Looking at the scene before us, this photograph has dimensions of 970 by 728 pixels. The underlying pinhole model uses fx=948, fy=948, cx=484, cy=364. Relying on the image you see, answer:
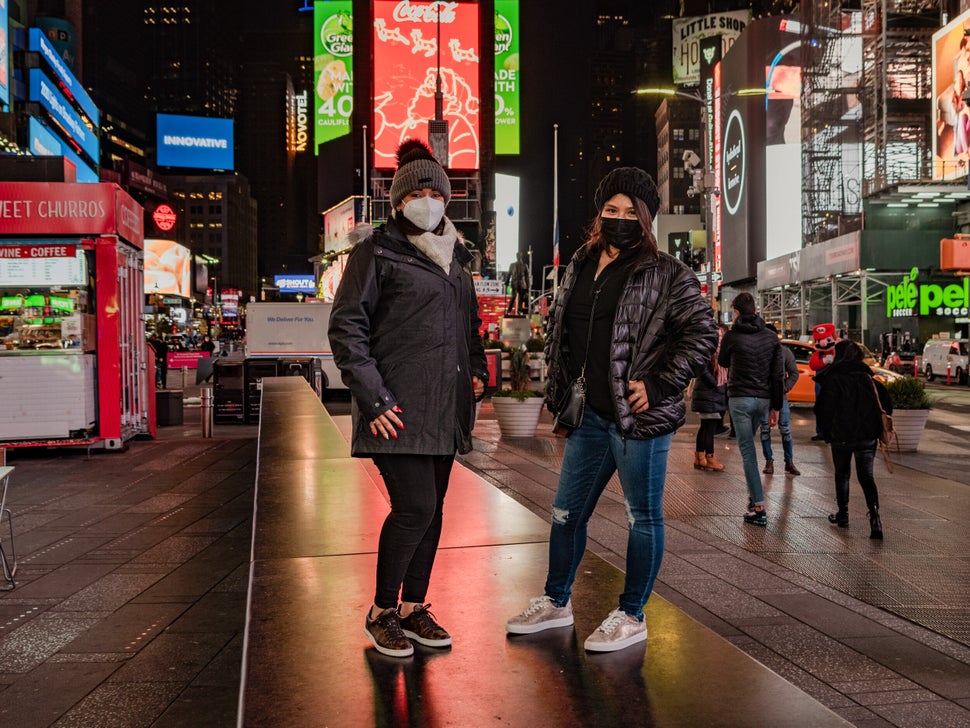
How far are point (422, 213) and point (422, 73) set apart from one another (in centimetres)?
4936

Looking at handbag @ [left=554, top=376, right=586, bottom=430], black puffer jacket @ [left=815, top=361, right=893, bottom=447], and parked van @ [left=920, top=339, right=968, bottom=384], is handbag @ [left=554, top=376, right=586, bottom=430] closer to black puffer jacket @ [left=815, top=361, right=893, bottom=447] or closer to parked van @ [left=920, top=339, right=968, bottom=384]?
black puffer jacket @ [left=815, top=361, right=893, bottom=447]

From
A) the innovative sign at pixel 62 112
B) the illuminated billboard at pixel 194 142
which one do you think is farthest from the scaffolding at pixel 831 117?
the illuminated billboard at pixel 194 142

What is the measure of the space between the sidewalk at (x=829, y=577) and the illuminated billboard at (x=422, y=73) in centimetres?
4072

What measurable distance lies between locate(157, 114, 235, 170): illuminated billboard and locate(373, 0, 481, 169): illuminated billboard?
51.8 meters

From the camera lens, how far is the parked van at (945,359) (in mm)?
31953

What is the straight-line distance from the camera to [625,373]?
3.70 meters

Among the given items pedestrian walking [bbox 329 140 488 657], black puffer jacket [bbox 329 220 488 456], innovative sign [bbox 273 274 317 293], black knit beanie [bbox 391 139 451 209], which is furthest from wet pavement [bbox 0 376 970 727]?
innovative sign [bbox 273 274 317 293]

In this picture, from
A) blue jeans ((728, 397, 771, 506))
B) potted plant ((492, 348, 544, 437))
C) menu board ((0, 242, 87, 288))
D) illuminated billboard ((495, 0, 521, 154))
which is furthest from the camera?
illuminated billboard ((495, 0, 521, 154))

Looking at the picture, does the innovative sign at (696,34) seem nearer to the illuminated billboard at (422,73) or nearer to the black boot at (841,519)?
the illuminated billboard at (422,73)

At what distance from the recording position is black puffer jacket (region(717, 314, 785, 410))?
8.97m

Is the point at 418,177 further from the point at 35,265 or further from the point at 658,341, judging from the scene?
the point at 35,265

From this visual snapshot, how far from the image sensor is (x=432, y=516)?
3650 millimetres

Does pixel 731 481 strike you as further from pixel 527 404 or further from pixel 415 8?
pixel 415 8

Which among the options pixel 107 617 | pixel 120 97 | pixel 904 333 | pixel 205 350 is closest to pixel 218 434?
pixel 107 617
